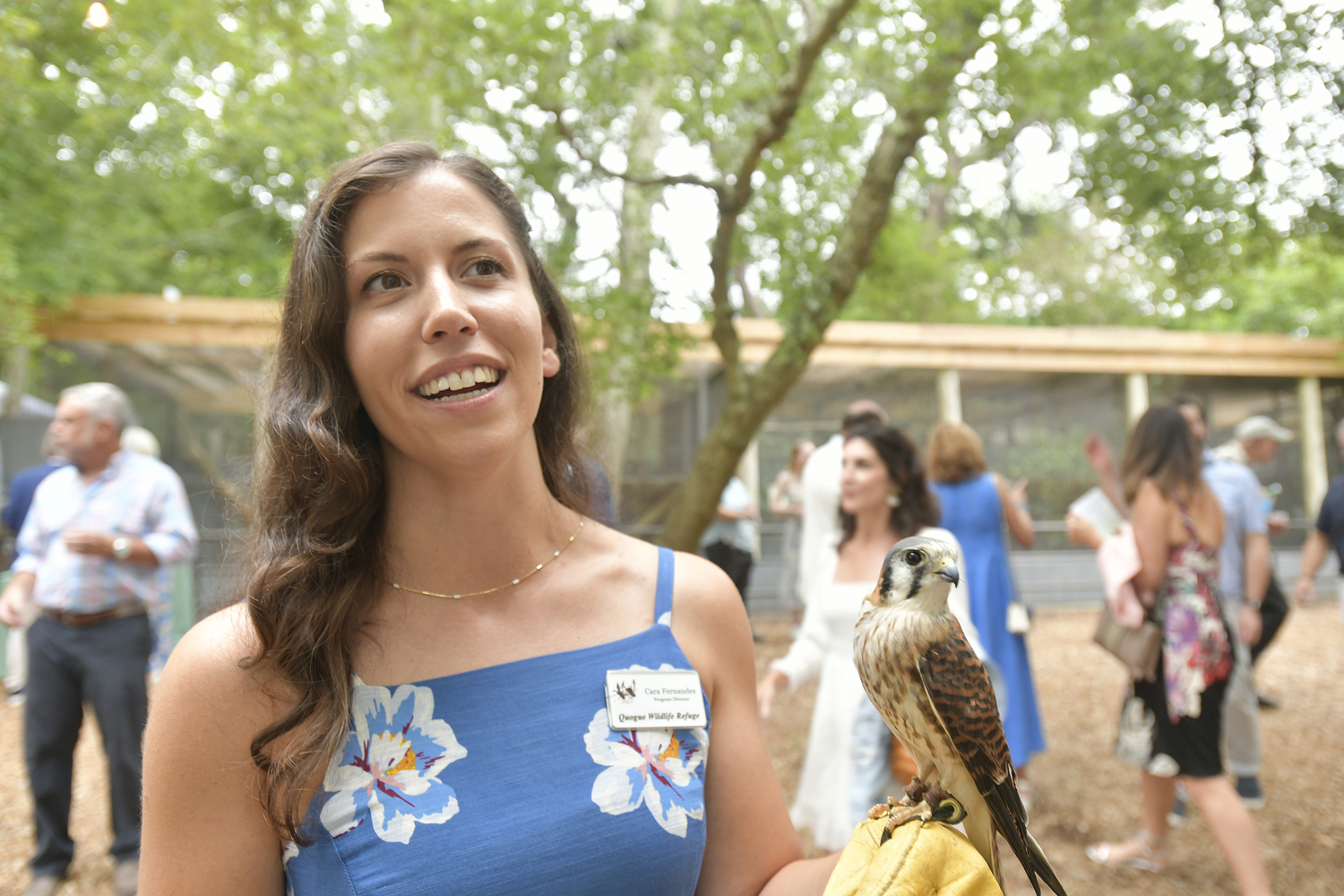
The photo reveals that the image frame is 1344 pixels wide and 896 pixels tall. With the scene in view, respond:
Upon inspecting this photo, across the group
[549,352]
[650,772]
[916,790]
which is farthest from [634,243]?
[916,790]

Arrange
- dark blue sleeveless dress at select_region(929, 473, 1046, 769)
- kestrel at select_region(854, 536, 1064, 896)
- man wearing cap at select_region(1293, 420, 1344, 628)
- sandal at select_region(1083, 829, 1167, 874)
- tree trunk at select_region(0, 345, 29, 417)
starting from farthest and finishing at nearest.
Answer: tree trunk at select_region(0, 345, 29, 417) < man wearing cap at select_region(1293, 420, 1344, 628) < dark blue sleeveless dress at select_region(929, 473, 1046, 769) < sandal at select_region(1083, 829, 1167, 874) < kestrel at select_region(854, 536, 1064, 896)

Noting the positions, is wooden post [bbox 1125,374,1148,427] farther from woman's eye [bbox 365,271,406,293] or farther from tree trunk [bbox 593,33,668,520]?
woman's eye [bbox 365,271,406,293]

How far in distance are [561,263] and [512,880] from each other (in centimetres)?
636

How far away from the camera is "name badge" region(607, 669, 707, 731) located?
137 centimetres

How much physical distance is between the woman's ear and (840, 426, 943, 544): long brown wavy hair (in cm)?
213

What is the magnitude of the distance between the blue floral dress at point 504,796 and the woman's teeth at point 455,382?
446mm

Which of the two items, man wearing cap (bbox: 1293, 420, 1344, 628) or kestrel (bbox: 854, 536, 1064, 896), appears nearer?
kestrel (bbox: 854, 536, 1064, 896)

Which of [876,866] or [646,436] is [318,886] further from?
[646,436]

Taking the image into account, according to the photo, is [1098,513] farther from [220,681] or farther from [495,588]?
[220,681]

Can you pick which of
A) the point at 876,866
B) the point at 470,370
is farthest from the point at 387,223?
the point at 876,866

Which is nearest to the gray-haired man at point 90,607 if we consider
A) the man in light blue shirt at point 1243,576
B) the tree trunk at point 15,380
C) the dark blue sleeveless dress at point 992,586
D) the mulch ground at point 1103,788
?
the mulch ground at point 1103,788

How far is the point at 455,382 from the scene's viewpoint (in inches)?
50.2

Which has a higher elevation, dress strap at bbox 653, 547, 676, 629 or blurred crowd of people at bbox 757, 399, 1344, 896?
dress strap at bbox 653, 547, 676, 629

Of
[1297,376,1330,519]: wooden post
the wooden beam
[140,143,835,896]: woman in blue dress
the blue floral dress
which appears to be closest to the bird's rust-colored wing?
[140,143,835,896]: woman in blue dress
